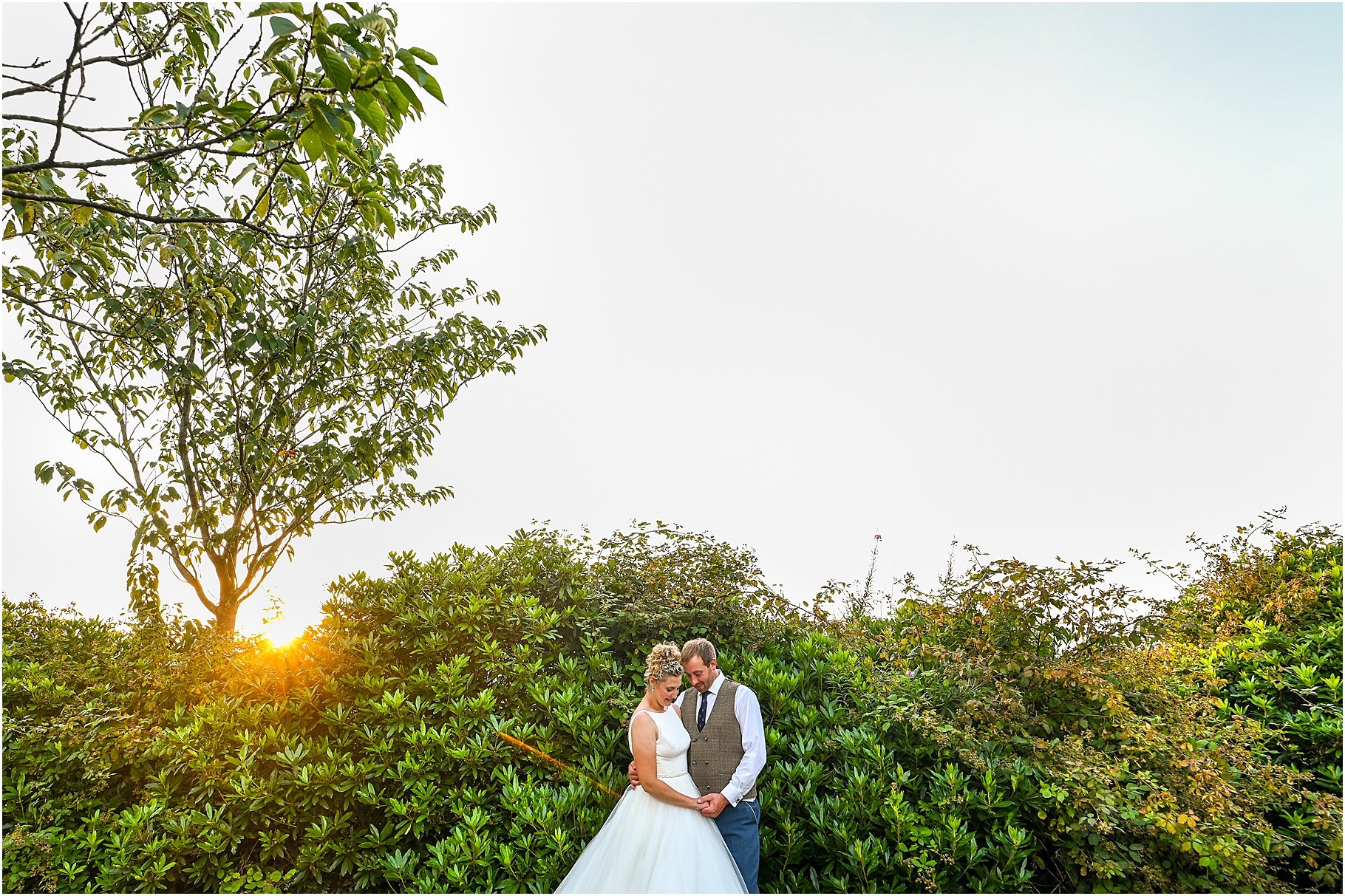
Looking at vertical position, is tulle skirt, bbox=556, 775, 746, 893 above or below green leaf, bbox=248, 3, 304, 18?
below

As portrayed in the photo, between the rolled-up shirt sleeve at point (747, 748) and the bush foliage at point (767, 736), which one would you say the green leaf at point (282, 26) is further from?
the bush foliage at point (767, 736)

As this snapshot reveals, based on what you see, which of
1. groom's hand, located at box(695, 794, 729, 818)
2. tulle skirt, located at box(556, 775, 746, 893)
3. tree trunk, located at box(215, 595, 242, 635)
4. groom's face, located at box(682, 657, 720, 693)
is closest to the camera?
tulle skirt, located at box(556, 775, 746, 893)

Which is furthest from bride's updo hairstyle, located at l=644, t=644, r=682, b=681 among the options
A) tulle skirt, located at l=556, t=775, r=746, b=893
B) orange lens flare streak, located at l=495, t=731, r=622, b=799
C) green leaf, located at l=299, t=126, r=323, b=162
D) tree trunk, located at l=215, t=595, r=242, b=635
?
tree trunk, located at l=215, t=595, r=242, b=635

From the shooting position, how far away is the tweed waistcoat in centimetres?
403

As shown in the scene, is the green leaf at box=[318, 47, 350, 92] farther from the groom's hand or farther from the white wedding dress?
the groom's hand

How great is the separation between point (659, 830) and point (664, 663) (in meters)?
0.89

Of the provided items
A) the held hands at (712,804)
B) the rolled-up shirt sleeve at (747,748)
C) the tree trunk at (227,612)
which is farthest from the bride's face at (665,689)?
the tree trunk at (227,612)

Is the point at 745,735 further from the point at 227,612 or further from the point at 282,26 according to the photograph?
the point at 227,612

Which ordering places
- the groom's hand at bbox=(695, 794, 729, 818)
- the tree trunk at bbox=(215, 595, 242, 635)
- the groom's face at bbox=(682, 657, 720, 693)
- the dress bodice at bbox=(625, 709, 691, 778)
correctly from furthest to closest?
1. the tree trunk at bbox=(215, 595, 242, 635)
2. the groom's face at bbox=(682, 657, 720, 693)
3. the dress bodice at bbox=(625, 709, 691, 778)
4. the groom's hand at bbox=(695, 794, 729, 818)

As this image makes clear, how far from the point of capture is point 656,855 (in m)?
3.75

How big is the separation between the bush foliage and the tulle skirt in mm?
302

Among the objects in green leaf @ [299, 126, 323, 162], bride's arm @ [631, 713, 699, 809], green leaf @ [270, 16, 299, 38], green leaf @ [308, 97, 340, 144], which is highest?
green leaf @ [270, 16, 299, 38]

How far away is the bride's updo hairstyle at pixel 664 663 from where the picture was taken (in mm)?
3996

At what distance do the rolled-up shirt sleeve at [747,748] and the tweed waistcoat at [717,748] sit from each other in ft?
0.10
